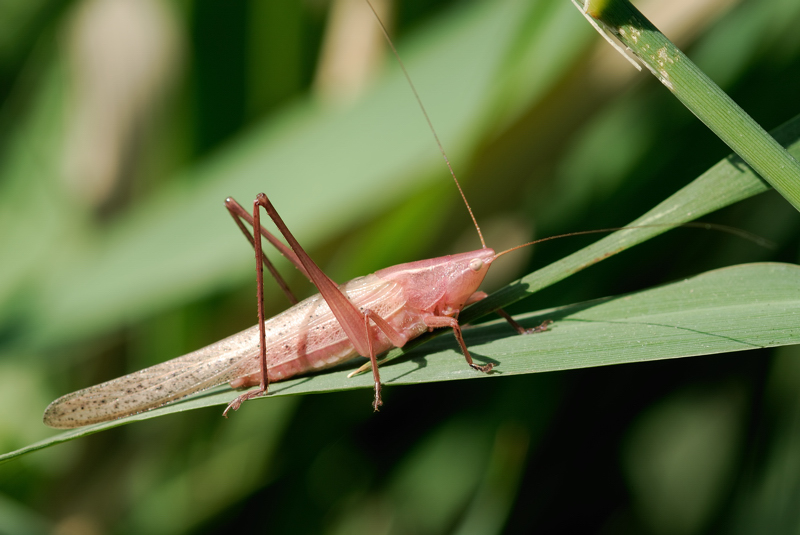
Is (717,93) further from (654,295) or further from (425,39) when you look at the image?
(425,39)

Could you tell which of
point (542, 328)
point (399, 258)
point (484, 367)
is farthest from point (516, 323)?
point (399, 258)

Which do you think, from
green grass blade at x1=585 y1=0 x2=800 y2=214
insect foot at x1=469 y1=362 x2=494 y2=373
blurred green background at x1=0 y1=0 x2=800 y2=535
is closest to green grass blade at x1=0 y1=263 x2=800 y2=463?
insect foot at x1=469 y1=362 x2=494 y2=373

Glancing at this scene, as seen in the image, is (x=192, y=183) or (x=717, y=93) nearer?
(x=717, y=93)

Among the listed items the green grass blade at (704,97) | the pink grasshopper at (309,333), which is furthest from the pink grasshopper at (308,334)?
the green grass blade at (704,97)

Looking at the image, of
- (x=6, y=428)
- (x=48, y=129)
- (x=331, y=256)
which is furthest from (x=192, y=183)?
(x=6, y=428)

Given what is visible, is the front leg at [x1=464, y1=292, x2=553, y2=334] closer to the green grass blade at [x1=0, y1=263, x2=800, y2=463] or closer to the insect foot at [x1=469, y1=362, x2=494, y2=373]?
the green grass blade at [x1=0, y1=263, x2=800, y2=463]

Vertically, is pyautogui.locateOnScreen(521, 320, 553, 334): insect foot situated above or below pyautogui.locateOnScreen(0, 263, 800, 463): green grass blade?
above

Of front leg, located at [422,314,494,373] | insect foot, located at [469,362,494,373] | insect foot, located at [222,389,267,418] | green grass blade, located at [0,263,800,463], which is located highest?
insect foot, located at [222,389,267,418]
